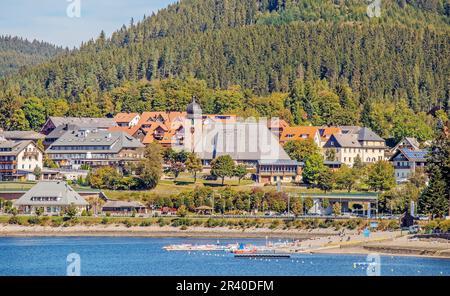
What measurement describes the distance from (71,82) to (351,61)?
40.9m

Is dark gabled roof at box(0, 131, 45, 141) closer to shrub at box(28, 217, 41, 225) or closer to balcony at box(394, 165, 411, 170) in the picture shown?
shrub at box(28, 217, 41, 225)

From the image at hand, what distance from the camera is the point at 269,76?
17212 cm

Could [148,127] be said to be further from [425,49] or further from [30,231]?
[425,49]

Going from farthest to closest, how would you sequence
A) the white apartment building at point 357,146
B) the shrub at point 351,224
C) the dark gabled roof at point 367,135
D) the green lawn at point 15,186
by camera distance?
the dark gabled roof at point 367,135
the white apartment building at point 357,146
the green lawn at point 15,186
the shrub at point 351,224

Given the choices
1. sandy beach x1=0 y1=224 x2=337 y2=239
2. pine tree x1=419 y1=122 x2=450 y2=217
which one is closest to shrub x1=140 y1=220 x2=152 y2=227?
sandy beach x1=0 y1=224 x2=337 y2=239

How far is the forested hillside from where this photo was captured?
14900 centimetres

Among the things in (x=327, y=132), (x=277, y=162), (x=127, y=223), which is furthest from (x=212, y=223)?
(x=327, y=132)

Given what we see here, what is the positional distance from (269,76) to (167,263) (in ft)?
335

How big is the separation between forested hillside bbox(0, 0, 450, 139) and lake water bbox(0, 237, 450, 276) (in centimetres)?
6157

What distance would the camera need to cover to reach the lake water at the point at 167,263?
2648 inches

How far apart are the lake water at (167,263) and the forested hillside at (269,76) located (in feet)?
202

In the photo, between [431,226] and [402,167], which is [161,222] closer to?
[431,226]

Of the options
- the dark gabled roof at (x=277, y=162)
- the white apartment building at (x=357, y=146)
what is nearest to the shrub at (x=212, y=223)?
the dark gabled roof at (x=277, y=162)

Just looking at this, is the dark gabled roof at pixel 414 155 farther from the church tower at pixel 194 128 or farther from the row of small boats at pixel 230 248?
the row of small boats at pixel 230 248
